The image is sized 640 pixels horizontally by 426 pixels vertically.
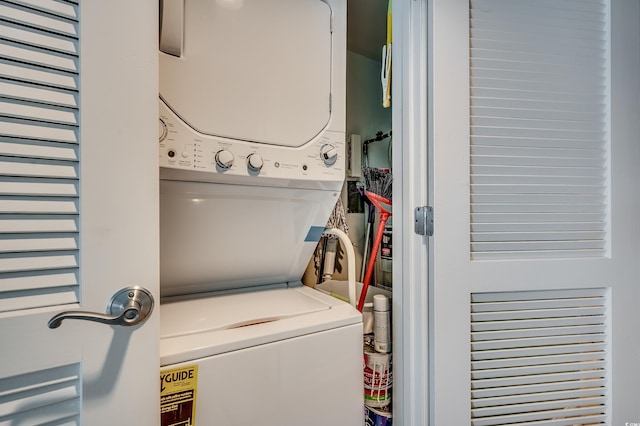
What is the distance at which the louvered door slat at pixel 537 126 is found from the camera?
104cm

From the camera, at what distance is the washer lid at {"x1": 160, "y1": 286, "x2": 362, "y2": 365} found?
2.48ft

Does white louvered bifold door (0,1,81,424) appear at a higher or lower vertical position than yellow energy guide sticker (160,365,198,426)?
higher

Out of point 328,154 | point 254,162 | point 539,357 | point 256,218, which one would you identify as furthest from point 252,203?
point 539,357

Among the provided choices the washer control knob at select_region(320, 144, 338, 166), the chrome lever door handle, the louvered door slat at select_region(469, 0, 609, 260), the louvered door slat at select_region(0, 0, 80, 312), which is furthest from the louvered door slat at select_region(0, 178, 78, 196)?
the louvered door slat at select_region(469, 0, 609, 260)

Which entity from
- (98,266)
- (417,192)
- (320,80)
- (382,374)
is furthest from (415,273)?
(98,266)

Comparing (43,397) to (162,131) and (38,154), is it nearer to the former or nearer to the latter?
(38,154)

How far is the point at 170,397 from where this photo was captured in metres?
0.70

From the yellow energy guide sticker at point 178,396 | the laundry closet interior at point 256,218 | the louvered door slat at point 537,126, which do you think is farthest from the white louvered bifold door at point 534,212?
the yellow energy guide sticker at point 178,396

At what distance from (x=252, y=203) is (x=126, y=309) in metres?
0.58

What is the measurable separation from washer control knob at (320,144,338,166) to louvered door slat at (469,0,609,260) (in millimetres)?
518

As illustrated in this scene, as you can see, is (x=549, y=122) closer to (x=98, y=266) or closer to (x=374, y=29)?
(x=374, y=29)

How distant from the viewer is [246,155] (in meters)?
0.97

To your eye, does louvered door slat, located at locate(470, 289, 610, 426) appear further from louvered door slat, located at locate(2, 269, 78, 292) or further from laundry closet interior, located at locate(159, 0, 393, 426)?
louvered door slat, located at locate(2, 269, 78, 292)

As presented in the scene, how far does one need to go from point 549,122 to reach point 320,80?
2.98 feet
